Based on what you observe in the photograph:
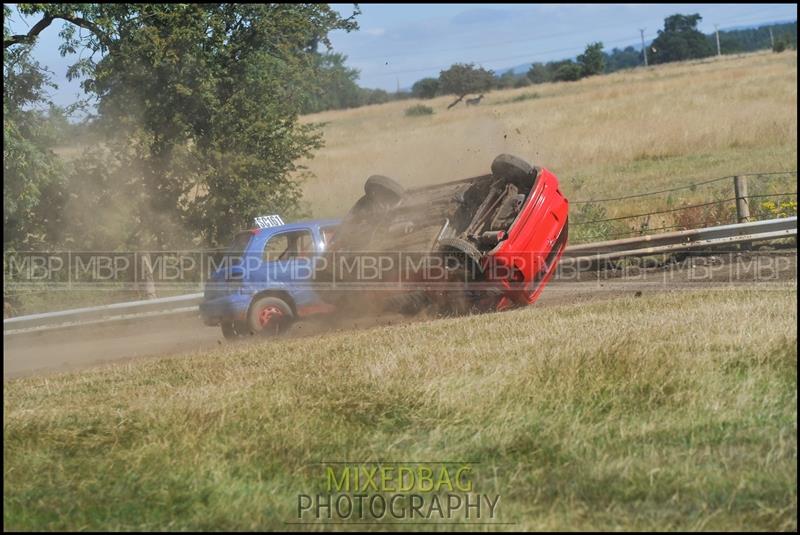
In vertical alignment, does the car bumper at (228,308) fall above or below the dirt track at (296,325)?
above

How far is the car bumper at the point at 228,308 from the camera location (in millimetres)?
13758

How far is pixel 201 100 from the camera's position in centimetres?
1906

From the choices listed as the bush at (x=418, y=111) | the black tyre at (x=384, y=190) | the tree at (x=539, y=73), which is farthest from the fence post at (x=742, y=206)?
the tree at (x=539, y=73)

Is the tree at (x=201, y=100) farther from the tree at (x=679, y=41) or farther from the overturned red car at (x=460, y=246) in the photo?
the tree at (x=679, y=41)

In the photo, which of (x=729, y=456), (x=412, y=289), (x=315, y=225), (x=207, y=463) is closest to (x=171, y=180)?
(x=315, y=225)

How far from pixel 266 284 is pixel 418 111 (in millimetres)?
33647

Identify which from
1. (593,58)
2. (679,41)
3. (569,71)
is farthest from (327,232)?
(679,41)

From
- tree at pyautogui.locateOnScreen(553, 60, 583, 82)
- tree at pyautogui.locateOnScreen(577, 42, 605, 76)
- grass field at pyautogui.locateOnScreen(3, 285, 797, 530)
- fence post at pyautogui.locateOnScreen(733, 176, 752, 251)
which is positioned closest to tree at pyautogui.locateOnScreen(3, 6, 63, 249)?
grass field at pyautogui.locateOnScreen(3, 285, 797, 530)

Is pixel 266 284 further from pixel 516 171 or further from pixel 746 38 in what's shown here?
pixel 746 38

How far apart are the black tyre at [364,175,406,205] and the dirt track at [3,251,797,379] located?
1.81m

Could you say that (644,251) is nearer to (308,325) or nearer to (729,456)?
(308,325)

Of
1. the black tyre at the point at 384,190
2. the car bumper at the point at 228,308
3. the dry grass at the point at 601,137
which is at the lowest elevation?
the car bumper at the point at 228,308

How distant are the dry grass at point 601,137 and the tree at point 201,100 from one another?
2752 millimetres

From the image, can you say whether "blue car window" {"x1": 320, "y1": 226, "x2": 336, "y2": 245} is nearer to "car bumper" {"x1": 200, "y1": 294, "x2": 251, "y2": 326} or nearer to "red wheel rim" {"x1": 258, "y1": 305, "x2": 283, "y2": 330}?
"red wheel rim" {"x1": 258, "y1": 305, "x2": 283, "y2": 330}
